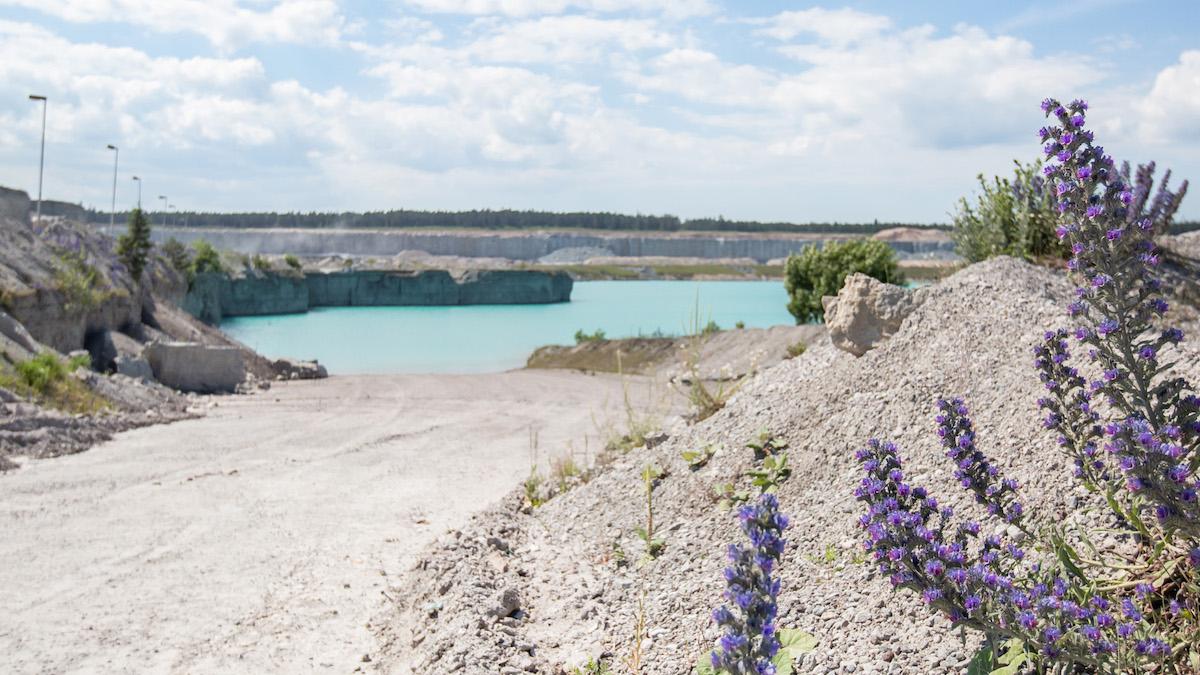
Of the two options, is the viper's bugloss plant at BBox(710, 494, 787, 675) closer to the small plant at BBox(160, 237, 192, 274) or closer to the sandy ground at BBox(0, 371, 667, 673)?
the sandy ground at BBox(0, 371, 667, 673)

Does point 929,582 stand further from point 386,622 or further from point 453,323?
point 453,323

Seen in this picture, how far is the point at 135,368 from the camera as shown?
69.6ft

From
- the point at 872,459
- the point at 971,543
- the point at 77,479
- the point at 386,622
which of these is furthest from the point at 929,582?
the point at 77,479

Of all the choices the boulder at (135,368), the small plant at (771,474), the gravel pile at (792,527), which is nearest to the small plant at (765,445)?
the gravel pile at (792,527)

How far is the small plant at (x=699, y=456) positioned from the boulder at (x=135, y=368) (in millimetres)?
16469

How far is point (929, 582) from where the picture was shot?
3.42m

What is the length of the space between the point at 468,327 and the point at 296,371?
4216 cm

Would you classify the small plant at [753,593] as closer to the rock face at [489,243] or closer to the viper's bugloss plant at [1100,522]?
the viper's bugloss plant at [1100,522]

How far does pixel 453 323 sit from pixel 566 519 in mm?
69244

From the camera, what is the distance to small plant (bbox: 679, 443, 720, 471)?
748cm

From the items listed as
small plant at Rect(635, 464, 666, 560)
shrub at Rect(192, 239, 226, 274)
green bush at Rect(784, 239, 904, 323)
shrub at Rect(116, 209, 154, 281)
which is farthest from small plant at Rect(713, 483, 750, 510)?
shrub at Rect(192, 239, 226, 274)

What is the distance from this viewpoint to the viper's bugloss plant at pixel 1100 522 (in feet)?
10.8

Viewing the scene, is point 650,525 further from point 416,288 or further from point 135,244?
point 416,288

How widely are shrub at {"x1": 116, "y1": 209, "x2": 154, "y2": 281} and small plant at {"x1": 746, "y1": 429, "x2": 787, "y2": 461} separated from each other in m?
36.5
